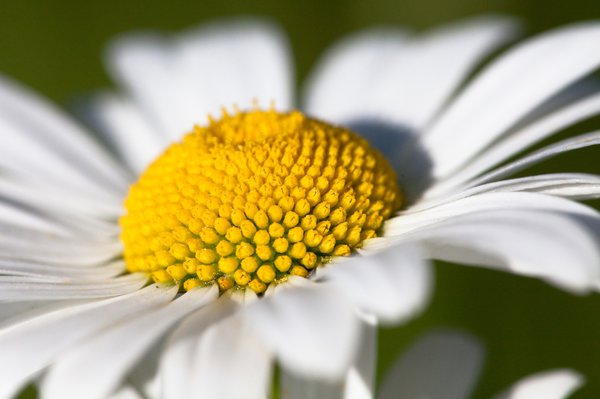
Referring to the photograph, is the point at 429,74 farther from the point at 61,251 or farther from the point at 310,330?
the point at 310,330

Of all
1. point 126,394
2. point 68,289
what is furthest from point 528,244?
point 68,289

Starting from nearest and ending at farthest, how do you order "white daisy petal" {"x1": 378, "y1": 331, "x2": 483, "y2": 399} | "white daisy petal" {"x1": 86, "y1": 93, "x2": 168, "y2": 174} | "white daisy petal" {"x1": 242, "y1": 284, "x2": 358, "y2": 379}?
"white daisy petal" {"x1": 242, "y1": 284, "x2": 358, "y2": 379} < "white daisy petal" {"x1": 378, "y1": 331, "x2": 483, "y2": 399} < "white daisy petal" {"x1": 86, "y1": 93, "x2": 168, "y2": 174}

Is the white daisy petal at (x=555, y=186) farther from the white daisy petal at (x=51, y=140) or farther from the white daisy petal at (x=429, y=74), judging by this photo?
the white daisy petal at (x=51, y=140)

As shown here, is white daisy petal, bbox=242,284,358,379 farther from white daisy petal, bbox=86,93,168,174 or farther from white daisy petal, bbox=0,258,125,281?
white daisy petal, bbox=86,93,168,174

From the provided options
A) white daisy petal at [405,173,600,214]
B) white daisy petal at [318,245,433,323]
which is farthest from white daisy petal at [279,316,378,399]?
white daisy petal at [405,173,600,214]

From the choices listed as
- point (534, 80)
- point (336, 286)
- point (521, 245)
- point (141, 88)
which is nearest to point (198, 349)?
point (336, 286)
